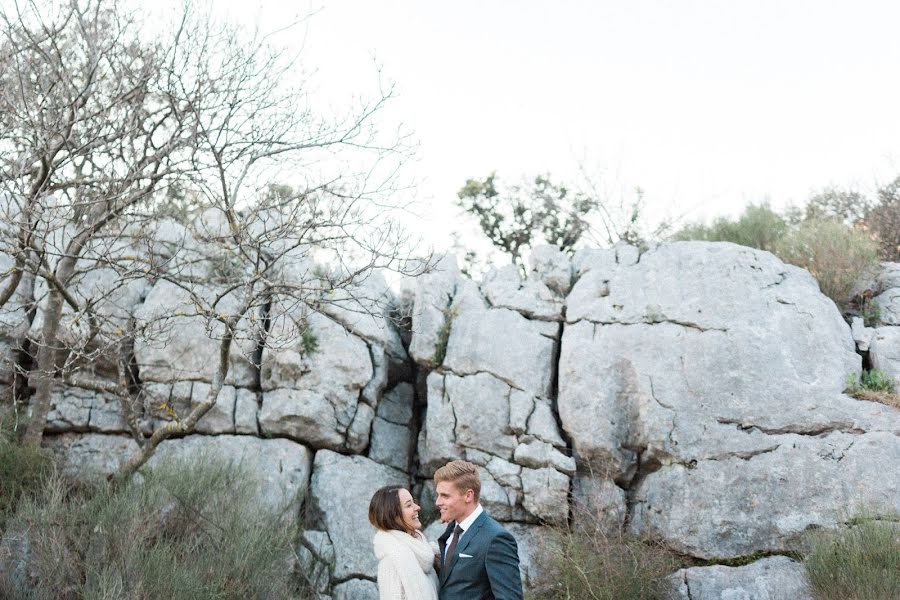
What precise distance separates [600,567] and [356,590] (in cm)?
303

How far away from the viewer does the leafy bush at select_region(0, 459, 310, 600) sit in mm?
7076

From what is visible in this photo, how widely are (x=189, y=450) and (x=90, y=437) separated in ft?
4.72

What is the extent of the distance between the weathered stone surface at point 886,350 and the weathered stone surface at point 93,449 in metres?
9.52

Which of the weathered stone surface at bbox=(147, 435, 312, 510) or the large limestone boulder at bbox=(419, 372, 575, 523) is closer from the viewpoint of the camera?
the large limestone boulder at bbox=(419, 372, 575, 523)

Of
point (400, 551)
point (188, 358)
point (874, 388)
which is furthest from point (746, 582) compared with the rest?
point (188, 358)

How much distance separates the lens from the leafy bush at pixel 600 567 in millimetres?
8336

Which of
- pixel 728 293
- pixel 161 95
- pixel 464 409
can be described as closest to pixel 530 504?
pixel 464 409

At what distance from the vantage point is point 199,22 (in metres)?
8.88

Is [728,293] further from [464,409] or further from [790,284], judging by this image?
[464,409]

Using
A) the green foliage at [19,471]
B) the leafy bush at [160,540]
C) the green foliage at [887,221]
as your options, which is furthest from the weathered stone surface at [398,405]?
the green foliage at [887,221]

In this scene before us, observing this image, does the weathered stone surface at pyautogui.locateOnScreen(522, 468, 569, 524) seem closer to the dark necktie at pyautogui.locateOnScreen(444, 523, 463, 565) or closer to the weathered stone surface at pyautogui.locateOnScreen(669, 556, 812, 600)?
the weathered stone surface at pyautogui.locateOnScreen(669, 556, 812, 600)

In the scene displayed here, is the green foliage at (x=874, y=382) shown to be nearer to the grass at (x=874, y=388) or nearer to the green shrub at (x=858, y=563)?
the grass at (x=874, y=388)

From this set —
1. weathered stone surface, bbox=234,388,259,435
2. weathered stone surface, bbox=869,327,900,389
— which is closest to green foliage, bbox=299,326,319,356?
weathered stone surface, bbox=234,388,259,435

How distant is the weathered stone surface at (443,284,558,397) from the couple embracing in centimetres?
583
